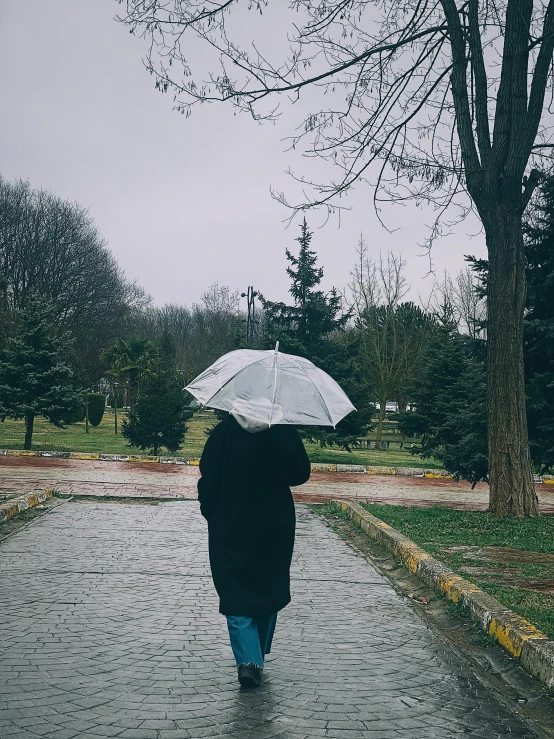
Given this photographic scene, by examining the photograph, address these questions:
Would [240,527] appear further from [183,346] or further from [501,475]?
[183,346]

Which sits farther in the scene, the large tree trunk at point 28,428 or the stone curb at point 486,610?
the large tree trunk at point 28,428

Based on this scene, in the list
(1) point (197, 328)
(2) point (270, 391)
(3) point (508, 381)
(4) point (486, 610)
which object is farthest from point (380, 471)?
(1) point (197, 328)

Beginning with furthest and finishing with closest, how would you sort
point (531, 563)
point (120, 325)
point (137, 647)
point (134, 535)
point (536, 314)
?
point (120, 325)
point (536, 314)
point (134, 535)
point (531, 563)
point (137, 647)

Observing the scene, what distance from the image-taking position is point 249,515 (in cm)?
491

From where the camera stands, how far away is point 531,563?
8617 mm

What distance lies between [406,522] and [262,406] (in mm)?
7163

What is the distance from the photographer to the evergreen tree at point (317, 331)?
25.3m

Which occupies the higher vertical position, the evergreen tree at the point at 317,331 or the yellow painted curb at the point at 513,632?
the evergreen tree at the point at 317,331

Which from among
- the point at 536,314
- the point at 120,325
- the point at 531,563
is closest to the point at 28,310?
the point at 536,314

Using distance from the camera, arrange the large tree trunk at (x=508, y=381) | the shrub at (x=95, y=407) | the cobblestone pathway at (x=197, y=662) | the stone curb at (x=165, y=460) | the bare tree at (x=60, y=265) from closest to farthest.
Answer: the cobblestone pathway at (x=197, y=662) → the large tree trunk at (x=508, y=381) → the stone curb at (x=165, y=460) → the shrub at (x=95, y=407) → the bare tree at (x=60, y=265)

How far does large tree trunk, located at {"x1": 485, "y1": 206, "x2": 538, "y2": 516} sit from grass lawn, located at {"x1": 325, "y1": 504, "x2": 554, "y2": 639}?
0.44 meters

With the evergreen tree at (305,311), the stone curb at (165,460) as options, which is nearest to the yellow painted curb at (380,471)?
the stone curb at (165,460)

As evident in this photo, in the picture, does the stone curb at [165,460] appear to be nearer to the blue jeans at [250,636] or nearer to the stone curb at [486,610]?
the stone curb at [486,610]

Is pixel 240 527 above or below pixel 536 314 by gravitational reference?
below
